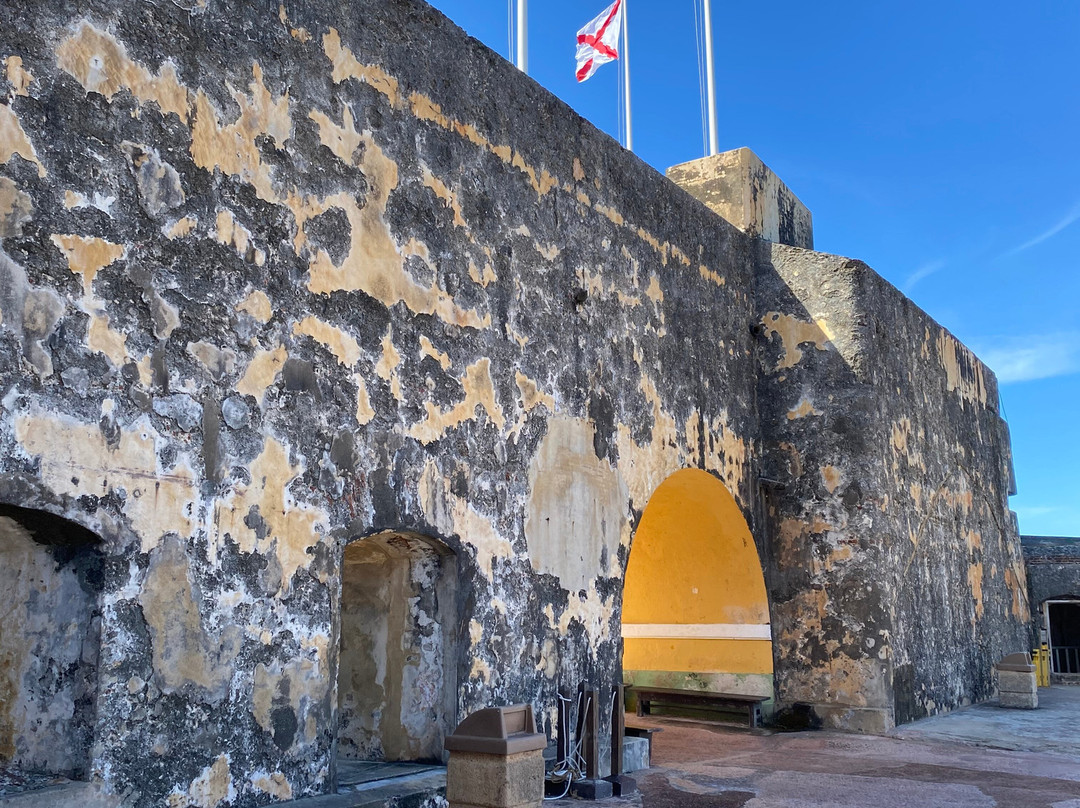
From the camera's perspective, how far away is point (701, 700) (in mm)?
8750

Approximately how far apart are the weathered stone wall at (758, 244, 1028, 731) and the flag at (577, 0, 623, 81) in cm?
359

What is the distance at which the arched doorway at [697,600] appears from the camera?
8.80 metres

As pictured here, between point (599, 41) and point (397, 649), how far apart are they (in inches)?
329

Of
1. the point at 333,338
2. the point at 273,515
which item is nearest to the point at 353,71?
the point at 333,338

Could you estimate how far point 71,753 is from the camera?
3.54 metres

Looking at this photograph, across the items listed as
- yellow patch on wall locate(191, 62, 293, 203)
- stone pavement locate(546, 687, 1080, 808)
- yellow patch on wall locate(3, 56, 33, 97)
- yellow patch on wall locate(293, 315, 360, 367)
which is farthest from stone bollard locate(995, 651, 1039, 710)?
yellow patch on wall locate(3, 56, 33, 97)

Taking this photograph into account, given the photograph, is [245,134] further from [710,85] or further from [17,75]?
[710,85]

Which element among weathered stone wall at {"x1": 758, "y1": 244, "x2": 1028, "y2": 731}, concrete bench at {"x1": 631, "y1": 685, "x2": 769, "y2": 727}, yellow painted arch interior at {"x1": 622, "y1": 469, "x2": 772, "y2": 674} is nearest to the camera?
concrete bench at {"x1": 631, "y1": 685, "x2": 769, "y2": 727}

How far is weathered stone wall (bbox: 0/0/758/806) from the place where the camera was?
363cm

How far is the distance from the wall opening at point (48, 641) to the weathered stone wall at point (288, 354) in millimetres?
77

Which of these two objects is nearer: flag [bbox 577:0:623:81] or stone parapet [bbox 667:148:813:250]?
stone parapet [bbox 667:148:813:250]

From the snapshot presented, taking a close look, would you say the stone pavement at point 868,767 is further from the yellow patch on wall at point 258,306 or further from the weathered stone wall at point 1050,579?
the weathered stone wall at point 1050,579

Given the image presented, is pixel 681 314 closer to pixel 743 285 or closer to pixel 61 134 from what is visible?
pixel 743 285

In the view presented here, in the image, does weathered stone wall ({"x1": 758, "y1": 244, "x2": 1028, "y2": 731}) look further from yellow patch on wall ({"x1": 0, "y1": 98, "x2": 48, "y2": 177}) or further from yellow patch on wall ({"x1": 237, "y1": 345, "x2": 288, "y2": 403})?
yellow patch on wall ({"x1": 0, "y1": 98, "x2": 48, "y2": 177})
